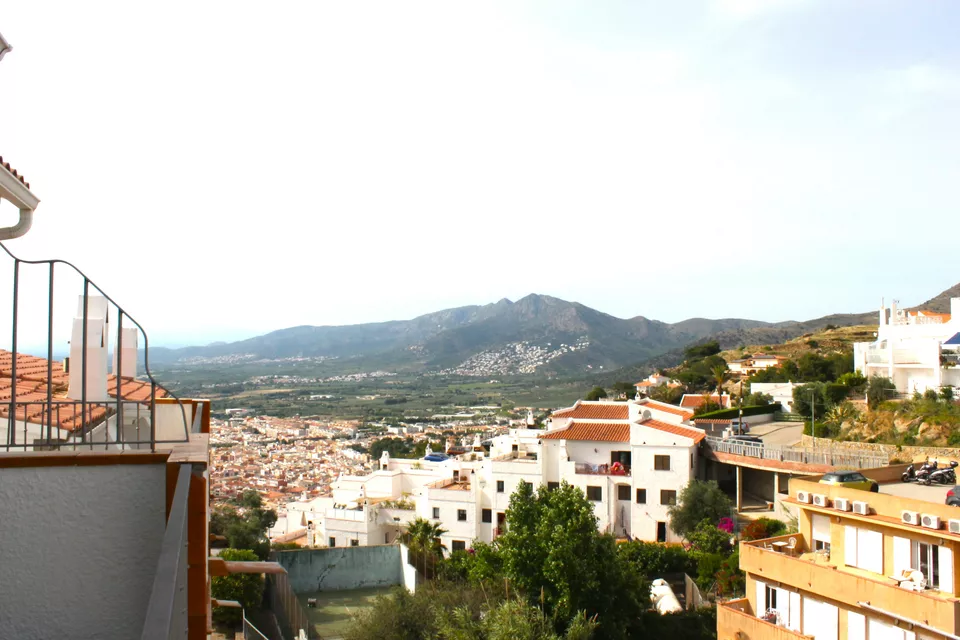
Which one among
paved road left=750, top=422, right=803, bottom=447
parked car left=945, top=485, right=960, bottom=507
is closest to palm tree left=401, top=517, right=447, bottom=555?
paved road left=750, top=422, right=803, bottom=447

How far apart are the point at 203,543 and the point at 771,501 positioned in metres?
28.3

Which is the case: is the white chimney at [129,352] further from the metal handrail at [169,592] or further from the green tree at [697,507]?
the green tree at [697,507]

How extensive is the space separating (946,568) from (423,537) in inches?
671

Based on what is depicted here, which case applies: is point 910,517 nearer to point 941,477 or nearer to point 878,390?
point 941,477

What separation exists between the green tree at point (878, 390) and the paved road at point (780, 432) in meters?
3.22

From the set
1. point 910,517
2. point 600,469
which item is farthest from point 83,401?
point 600,469

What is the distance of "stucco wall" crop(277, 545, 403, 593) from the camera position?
80.0 feet

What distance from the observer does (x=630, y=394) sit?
6016cm

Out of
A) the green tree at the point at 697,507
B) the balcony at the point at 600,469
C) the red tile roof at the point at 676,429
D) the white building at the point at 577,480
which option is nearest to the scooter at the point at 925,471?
the green tree at the point at 697,507

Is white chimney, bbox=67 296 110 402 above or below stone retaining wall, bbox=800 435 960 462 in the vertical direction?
above

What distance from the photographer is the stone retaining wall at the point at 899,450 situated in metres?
23.1

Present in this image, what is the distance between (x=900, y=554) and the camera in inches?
499

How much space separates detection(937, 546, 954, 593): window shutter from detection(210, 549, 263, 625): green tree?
14977 mm

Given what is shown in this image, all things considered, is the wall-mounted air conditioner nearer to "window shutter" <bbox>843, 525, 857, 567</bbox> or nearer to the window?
the window
